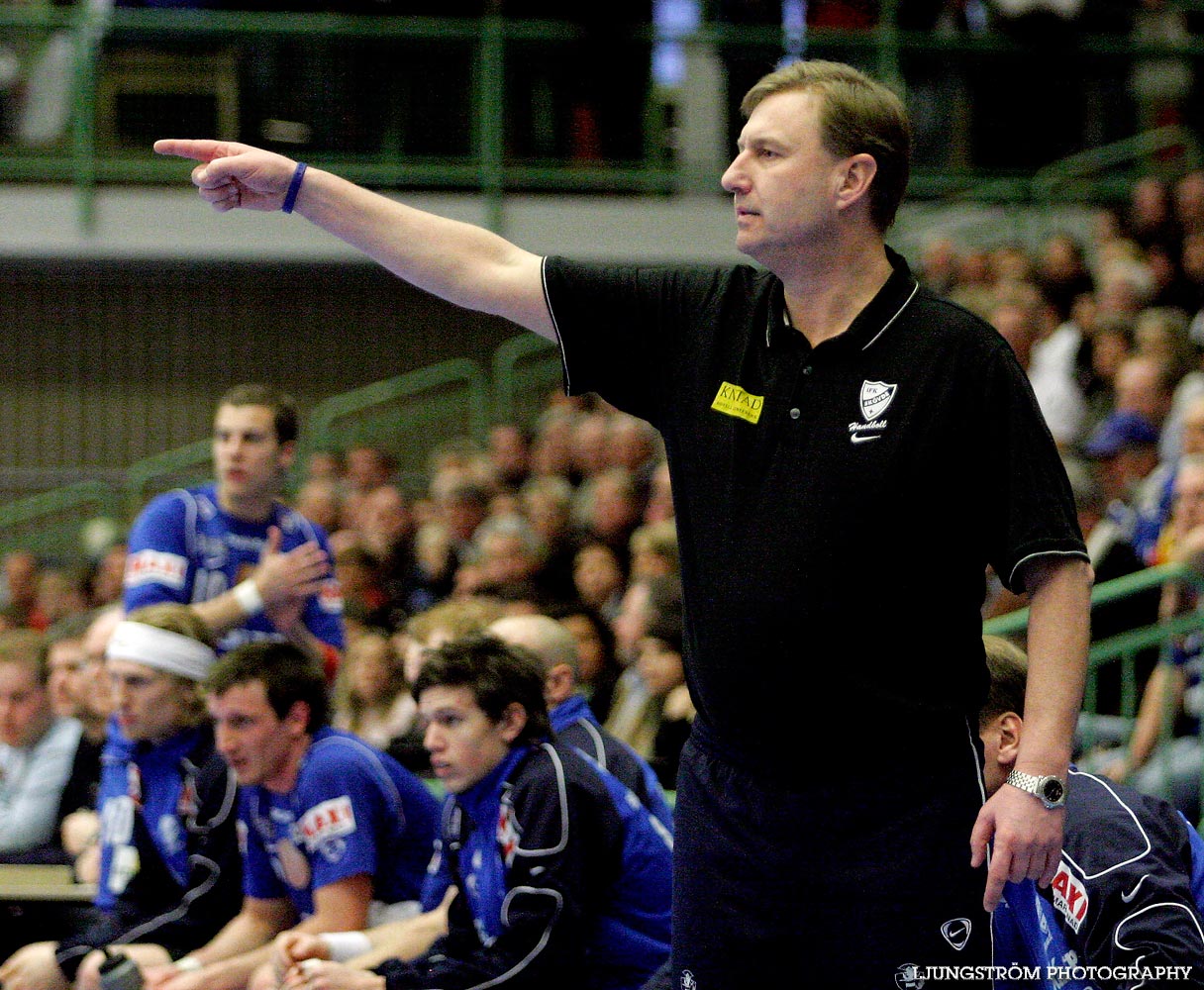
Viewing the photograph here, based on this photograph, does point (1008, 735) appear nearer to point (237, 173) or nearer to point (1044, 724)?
point (1044, 724)

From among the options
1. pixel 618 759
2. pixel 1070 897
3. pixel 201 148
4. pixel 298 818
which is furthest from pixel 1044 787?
pixel 298 818

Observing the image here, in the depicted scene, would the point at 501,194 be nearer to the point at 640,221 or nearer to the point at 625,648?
the point at 640,221

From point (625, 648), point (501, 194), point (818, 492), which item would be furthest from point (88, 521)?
point (818, 492)

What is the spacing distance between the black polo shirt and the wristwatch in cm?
18

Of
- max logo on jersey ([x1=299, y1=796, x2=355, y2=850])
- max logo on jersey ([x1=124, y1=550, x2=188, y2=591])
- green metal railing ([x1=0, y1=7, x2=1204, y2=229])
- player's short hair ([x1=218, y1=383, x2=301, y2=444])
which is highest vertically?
green metal railing ([x1=0, y1=7, x2=1204, y2=229])

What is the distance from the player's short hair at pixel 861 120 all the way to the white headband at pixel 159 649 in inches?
117

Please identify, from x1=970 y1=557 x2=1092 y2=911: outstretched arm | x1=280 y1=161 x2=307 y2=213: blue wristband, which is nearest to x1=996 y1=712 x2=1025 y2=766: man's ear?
x1=970 y1=557 x2=1092 y2=911: outstretched arm

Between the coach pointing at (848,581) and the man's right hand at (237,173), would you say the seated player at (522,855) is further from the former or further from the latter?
the man's right hand at (237,173)

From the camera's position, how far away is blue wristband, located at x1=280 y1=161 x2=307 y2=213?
2.64 meters

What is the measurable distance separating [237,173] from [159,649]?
8.52ft

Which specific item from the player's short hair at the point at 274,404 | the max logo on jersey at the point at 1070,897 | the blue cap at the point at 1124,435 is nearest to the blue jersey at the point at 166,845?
the player's short hair at the point at 274,404

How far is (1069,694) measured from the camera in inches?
91.7

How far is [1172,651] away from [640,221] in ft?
25.0

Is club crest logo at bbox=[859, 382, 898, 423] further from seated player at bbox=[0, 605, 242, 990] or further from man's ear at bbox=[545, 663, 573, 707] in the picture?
seated player at bbox=[0, 605, 242, 990]
